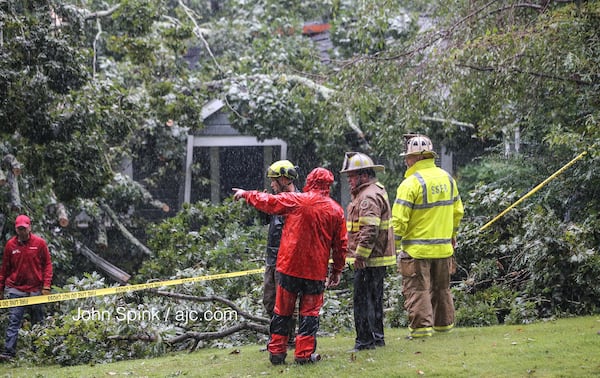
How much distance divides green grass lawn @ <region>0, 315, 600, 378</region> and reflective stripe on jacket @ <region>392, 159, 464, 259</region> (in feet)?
2.95

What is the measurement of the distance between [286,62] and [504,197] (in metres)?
7.29

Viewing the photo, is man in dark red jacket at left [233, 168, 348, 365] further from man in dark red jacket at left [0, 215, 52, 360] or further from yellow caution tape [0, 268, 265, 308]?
man in dark red jacket at left [0, 215, 52, 360]

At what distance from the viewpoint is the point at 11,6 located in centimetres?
1034

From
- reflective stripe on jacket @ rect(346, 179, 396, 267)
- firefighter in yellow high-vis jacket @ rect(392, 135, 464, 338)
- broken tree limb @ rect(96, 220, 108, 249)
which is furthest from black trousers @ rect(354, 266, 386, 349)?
broken tree limb @ rect(96, 220, 108, 249)

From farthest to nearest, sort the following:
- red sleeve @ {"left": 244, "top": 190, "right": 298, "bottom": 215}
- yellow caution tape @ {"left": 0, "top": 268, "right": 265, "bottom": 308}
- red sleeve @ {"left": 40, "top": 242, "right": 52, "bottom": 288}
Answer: red sleeve @ {"left": 40, "top": 242, "right": 52, "bottom": 288} < yellow caution tape @ {"left": 0, "top": 268, "right": 265, "bottom": 308} < red sleeve @ {"left": 244, "top": 190, "right": 298, "bottom": 215}

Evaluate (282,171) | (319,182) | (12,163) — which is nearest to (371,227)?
(319,182)

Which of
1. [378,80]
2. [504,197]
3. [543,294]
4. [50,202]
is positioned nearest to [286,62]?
[378,80]

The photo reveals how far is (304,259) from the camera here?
22.0 feet

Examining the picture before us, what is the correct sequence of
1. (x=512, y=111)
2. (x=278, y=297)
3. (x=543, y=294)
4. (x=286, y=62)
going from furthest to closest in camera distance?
1. (x=286, y=62)
2. (x=512, y=111)
3. (x=543, y=294)
4. (x=278, y=297)

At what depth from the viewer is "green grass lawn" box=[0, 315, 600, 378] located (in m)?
6.12

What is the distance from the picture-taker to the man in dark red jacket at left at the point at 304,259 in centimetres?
670

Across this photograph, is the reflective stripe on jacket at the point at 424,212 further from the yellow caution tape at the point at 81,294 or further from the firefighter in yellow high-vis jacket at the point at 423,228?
the yellow caution tape at the point at 81,294

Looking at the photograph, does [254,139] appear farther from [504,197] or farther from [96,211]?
[504,197]

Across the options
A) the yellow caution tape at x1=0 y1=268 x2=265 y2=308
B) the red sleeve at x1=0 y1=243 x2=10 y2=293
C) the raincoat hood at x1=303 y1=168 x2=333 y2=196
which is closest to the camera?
the raincoat hood at x1=303 y1=168 x2=333 y2=196
